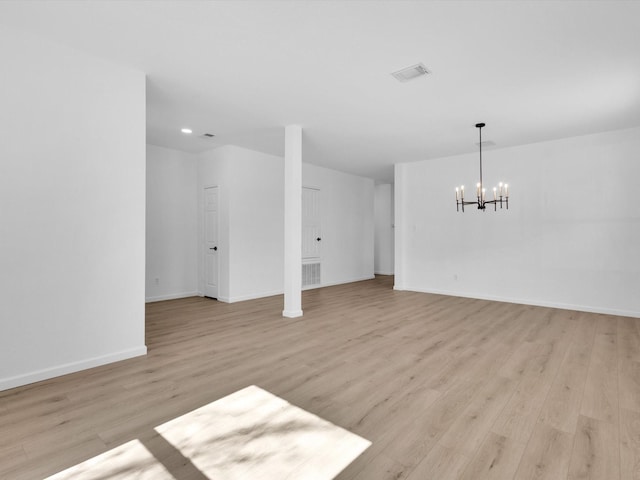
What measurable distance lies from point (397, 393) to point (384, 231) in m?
8.25

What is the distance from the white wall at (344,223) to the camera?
805 centimetres

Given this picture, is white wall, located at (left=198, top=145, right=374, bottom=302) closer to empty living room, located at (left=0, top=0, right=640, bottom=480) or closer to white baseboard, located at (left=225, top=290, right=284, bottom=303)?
white baseboard, located at (left=225, top=290, right=284, bottom=303)

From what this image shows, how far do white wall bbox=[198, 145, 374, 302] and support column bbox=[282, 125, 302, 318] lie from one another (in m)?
1.63

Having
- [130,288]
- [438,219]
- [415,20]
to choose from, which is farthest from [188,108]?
[438,219]

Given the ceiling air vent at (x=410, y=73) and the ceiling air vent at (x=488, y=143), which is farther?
the ceiling air vent at (x=488, y=143)

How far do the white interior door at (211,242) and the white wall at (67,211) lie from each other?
3.04m

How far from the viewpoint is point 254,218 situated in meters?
6.55

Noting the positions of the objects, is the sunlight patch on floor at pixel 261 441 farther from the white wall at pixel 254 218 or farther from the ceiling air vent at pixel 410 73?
the white wall at pixel 254 218

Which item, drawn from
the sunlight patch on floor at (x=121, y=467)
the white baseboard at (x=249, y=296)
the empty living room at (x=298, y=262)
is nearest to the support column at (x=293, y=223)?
the empty living room at (x=298, y=262)

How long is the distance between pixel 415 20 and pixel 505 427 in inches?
118

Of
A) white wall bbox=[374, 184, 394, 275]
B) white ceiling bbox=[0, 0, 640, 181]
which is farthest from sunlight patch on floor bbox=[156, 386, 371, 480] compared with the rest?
white wall bbox=[374, 184, 394, 275]

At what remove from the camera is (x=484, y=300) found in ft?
20.7

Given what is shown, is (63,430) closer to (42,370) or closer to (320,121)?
(42,370)

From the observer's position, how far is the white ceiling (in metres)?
2.45
